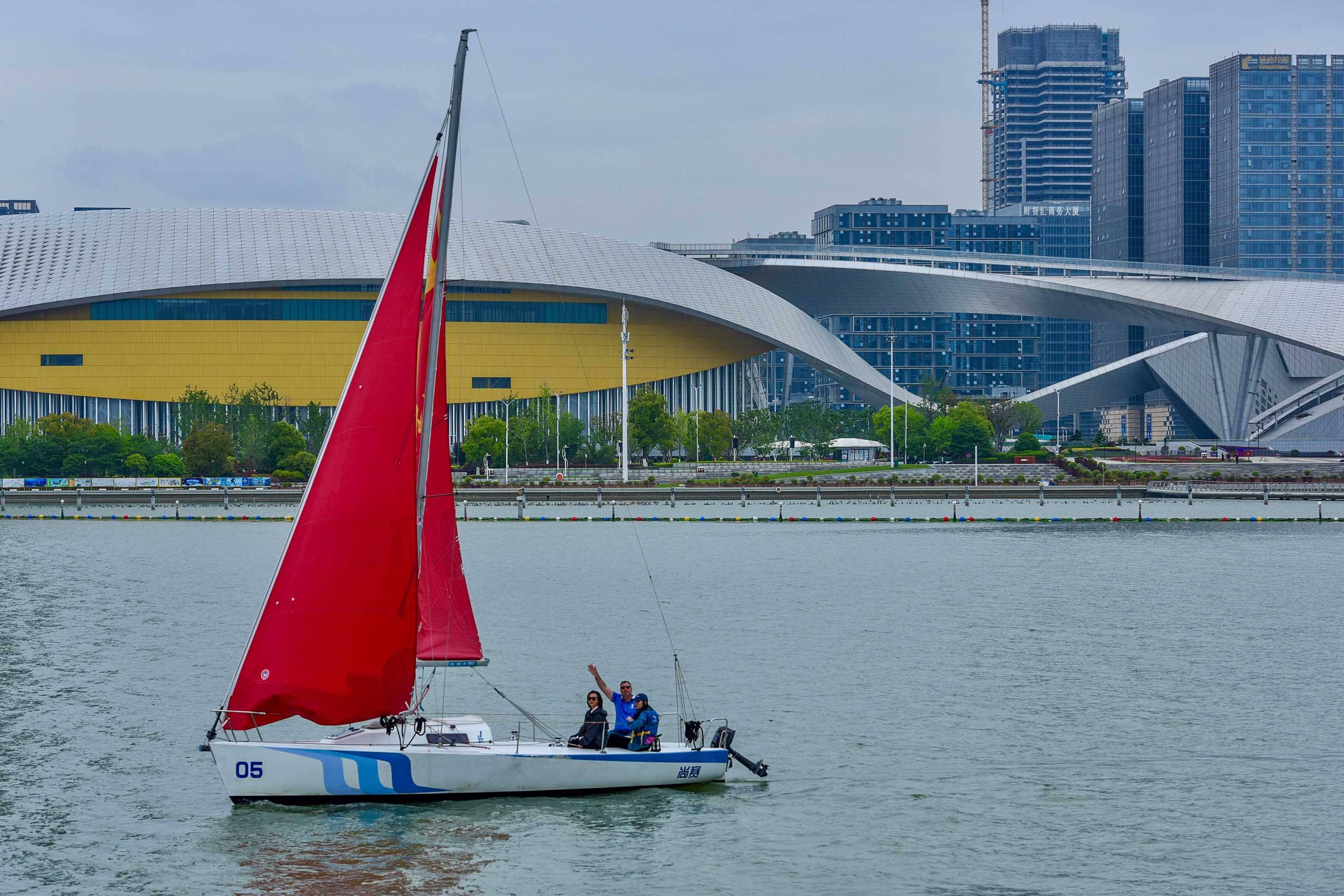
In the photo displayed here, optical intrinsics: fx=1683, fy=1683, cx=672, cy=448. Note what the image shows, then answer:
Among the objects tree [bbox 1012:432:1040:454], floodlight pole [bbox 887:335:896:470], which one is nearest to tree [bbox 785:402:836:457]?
floodlight pole [bbox 887:335:896:470]

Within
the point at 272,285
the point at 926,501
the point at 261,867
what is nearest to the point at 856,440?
the point at 926,501

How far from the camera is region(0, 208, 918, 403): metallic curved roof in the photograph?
420 ft

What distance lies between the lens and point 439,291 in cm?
2170

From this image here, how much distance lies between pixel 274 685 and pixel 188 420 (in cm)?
10426

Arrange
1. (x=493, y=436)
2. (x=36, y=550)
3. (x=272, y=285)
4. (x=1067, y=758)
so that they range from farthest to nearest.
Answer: (x=272, y=285) → (x=493, y=436) → (x=36, y=550) → (x=1067, y=758)

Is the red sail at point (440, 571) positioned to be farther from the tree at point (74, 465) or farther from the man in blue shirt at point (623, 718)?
the tree at point (74, 465)

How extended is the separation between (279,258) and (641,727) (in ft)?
368

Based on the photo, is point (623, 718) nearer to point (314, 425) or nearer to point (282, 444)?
point (282, 444)

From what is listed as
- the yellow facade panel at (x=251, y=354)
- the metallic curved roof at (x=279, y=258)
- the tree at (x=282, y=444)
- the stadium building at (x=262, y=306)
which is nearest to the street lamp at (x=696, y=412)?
the metallic curved roof at (x=279, y=258)

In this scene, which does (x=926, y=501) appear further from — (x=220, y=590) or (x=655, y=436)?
(x=220, y=590)

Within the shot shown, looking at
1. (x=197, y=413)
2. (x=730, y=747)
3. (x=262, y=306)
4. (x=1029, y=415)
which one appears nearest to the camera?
(x=730, y=747)

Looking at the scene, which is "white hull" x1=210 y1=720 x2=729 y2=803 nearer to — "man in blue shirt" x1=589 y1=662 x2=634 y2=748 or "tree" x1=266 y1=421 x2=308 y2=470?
"man in blue shirt" x1=589 y1=662 x2=634 y2=748

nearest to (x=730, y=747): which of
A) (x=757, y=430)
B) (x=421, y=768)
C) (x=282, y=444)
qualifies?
(x=421, y=768)

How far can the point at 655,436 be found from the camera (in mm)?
119938
